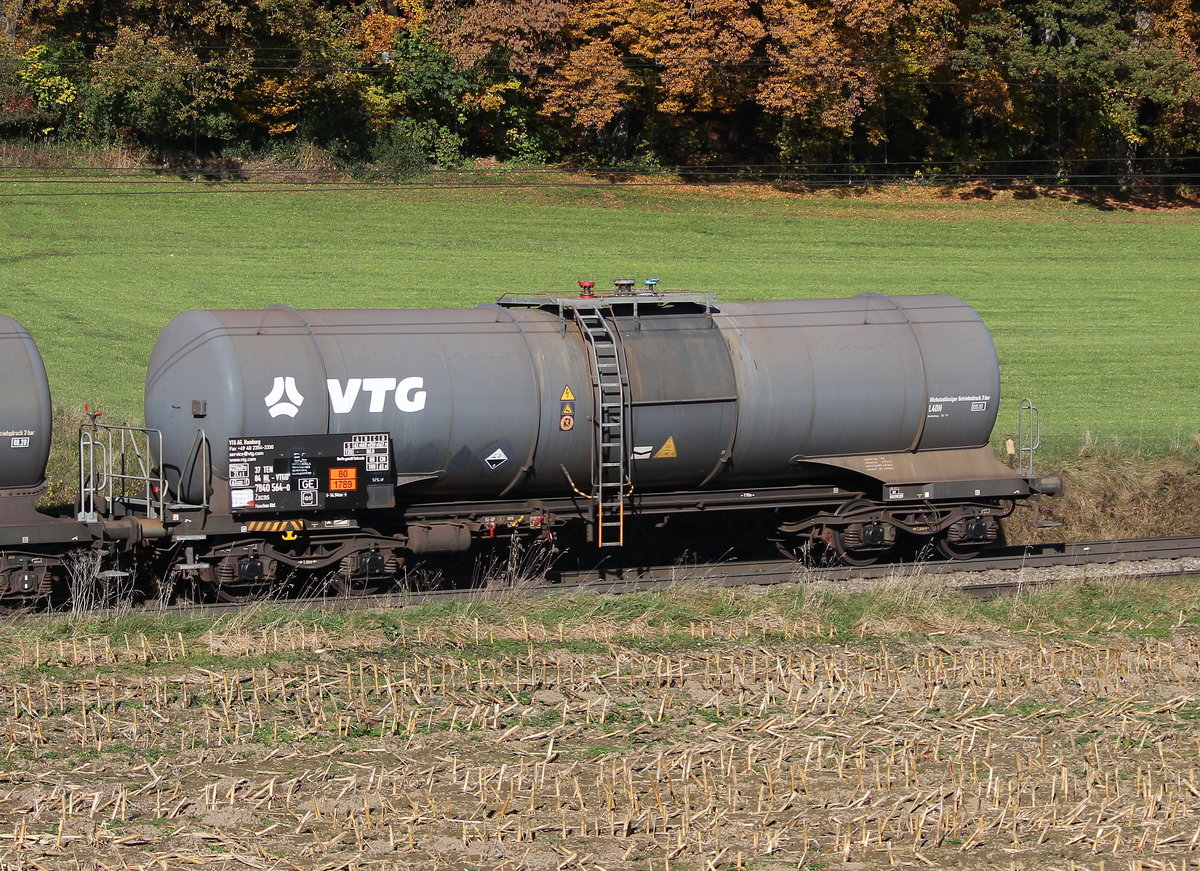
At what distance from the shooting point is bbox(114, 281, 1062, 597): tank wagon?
684 inches

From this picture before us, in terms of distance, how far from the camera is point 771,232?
1810 inches

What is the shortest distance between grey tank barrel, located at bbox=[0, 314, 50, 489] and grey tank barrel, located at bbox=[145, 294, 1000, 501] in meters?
1.62

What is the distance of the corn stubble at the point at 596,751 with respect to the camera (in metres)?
10.2

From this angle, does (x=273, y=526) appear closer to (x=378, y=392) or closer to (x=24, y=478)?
(x=378, y=392)

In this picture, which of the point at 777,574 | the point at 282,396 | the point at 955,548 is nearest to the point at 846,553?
the point at 777,574

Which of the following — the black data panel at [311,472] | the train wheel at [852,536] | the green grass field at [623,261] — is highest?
the green grass field at [623,261]

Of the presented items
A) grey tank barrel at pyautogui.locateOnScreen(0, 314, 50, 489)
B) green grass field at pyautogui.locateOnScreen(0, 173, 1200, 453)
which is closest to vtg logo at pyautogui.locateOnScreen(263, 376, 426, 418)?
grey tank barrel at pyautogui.locateOnScreen(0, 314, 50, 489)

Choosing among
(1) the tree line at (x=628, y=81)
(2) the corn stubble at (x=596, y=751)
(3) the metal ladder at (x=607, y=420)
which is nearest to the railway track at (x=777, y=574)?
(3) the metal ladder at (x=607, y=420)

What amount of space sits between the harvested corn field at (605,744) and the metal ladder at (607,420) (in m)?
2.07

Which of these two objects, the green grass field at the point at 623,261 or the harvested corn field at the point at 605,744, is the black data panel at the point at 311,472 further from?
the green grass field at the point at 623,261

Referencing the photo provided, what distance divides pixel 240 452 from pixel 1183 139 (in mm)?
47264

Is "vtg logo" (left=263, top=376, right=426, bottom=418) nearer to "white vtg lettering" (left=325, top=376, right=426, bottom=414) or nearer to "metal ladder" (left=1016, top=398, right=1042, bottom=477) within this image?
"white vtg lettering" (left=325, top=376, right=426, bottom=414)

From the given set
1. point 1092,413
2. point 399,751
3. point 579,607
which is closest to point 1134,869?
point 399,751

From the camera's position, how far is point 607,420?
1839 centimetres
